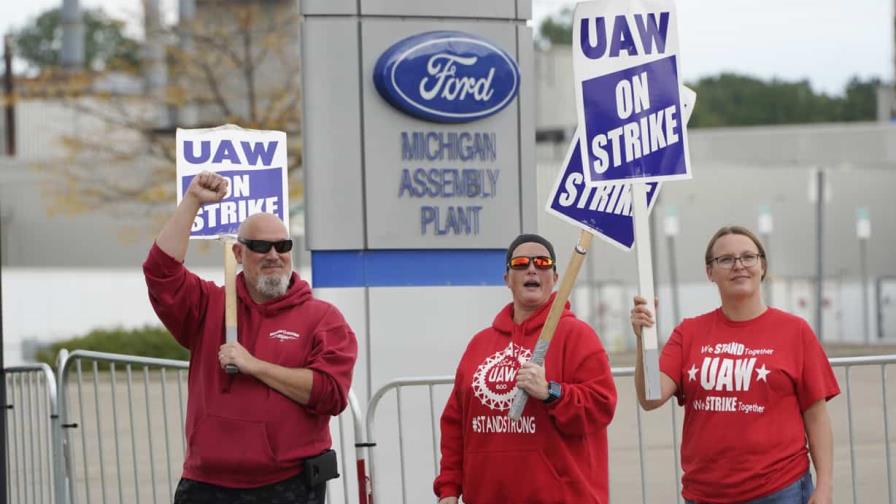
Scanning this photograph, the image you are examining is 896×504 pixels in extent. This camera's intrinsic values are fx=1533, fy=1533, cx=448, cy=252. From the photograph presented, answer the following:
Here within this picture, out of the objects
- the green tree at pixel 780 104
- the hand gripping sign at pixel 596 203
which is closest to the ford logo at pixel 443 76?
the hand gripping sign at pixel 596 203

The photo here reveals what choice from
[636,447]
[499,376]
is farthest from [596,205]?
[636,447]

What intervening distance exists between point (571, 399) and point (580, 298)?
28684 millimetres

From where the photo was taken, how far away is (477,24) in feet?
27.0

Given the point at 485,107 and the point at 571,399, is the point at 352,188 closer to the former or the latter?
the point at 485,107

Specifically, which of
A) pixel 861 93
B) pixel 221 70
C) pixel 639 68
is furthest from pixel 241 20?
pixel 861 93

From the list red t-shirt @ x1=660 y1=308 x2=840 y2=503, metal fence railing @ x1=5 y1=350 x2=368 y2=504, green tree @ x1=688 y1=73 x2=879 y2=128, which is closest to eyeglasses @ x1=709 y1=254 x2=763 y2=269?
red t-shirt @ x1=660 y1=308 x2=840 y2=503

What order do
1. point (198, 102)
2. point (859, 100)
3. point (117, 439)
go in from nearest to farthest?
point (117, 439)
point (198, 102)
point (859, 100)

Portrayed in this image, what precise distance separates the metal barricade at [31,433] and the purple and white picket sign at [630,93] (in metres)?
4.09

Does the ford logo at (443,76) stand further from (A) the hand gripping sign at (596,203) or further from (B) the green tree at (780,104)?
(B) the green tree at (780,104)

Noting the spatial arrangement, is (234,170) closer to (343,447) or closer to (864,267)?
(343,447)

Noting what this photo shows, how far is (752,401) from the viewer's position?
18.9 feet

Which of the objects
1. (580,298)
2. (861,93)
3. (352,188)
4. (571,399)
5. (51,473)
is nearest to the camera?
(571,399)

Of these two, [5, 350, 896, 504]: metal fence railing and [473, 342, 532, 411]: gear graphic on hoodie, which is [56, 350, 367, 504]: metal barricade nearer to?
[5, 350, 896, 504]: metal fence railing

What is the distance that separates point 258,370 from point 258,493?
481mm
